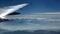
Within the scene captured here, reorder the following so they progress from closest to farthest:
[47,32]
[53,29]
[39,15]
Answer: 1. [39,15]
2. [47,32]
3. [53,29]

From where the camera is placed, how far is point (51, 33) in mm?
2371

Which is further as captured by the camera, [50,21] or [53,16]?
[50,21]

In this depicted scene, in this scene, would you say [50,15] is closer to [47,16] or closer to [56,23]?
[47,16]

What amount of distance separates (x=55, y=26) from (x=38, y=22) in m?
0.27

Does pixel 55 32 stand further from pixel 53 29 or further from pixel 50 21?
pixel 50 21

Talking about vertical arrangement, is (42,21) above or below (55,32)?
above

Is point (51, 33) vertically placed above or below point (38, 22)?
below

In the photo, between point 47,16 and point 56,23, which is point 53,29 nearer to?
point 56,23

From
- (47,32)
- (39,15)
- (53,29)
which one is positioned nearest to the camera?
(39,15)

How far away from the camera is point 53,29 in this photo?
2.39 m

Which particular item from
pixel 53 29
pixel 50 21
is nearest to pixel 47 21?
pixel 50 21

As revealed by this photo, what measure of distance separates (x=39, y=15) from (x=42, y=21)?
237 mm

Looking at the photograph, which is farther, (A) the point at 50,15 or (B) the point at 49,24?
(B) the point at 49,24

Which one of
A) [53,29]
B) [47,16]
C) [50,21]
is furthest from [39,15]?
[53,29]
